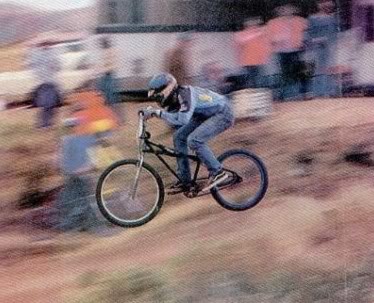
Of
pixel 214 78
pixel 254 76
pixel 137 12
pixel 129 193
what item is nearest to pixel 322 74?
pixel 254 76

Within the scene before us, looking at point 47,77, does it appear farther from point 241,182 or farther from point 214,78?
point 241,182

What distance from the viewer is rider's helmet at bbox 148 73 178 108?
3.75 m

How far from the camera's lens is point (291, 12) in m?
3.91

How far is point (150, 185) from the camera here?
3799mm

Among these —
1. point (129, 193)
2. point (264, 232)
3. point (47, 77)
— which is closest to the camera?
point (47, 77)

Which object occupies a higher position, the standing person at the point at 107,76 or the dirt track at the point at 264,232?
the standing person at the point at 107,76

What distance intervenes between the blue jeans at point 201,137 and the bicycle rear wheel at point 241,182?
0.06m

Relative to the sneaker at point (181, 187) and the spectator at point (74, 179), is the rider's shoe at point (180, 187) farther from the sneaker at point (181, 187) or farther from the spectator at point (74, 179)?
the spectator at point (74, 179)

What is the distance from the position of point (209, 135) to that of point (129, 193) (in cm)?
39

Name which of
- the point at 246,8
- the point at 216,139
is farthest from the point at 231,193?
the point at 246,8

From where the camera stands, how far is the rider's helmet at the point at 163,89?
3.75m

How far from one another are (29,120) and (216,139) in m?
0.75

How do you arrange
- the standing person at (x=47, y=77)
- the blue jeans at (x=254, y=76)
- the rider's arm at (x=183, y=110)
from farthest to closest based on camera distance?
the blue jeans at (x=254, y=76) < the rider's arm at (x=183, y=110) < the standing person at (x=47, y=77)

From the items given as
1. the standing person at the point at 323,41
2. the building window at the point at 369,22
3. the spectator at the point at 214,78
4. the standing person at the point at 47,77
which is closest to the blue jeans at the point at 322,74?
the standing person at the point at 323,41
